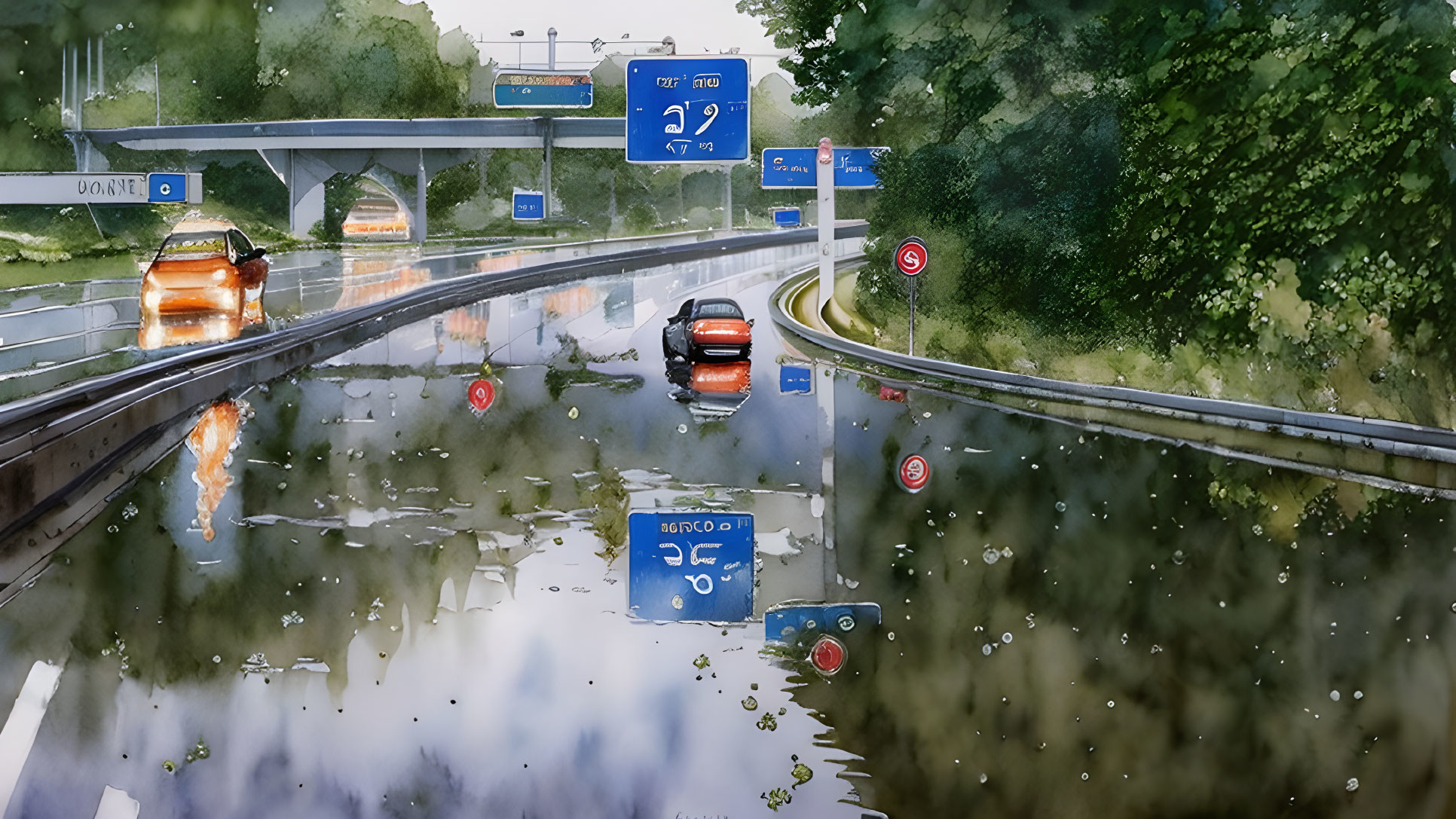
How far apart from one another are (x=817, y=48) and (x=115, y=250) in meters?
10.1

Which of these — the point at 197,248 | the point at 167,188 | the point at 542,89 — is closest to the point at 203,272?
the point at 197,248

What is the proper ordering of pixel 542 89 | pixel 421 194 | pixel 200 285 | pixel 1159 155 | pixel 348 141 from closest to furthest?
pixel 542 89 → pixel 348 141 → pixel 200 285 → pixel 421 194 → pixel 1159 155

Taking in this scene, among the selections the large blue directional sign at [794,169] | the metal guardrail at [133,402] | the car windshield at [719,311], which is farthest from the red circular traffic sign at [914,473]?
the car windshield at [719,311]

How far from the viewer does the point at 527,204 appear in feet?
59.9

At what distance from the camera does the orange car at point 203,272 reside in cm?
1725

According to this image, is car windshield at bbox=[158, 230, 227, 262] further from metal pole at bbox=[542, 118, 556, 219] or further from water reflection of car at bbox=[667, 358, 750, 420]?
water reflection of car at bbox=[667, 358, 750, 420]

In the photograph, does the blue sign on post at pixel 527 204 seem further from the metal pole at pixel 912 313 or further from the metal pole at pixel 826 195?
the metal pole at pixel 912 313

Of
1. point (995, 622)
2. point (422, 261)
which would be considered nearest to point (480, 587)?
point (995, 622)

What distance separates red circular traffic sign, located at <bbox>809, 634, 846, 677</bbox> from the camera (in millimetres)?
10148

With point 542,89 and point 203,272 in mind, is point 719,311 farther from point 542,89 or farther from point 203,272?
point 203,272

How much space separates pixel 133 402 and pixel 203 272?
4.06m

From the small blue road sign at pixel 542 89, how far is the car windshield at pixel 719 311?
362 centimetres

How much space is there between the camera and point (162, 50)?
59.5 feet

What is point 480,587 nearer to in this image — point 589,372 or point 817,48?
point 589,372
